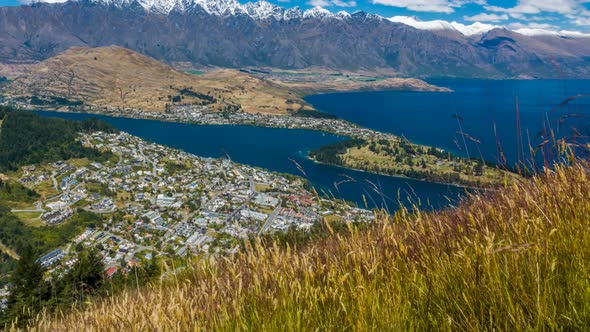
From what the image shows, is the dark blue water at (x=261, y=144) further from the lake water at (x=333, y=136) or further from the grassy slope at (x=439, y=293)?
the grassy slope at (x=439, y=293)

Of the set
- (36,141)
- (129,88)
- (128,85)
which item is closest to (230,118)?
(36,141)

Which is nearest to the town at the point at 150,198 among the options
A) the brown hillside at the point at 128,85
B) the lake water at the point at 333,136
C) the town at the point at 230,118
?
the lake water at the point at 333,136

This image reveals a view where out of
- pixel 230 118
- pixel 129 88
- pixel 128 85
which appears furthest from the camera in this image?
pixel 128 85

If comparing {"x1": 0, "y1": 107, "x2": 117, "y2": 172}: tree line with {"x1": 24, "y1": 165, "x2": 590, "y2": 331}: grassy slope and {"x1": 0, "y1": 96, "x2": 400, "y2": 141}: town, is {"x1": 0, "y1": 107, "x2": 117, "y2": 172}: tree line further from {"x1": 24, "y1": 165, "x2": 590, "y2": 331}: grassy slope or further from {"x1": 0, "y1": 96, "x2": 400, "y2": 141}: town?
{"x1": 24, "y1": 165, "x2": 590, "y2": 331}: grassy slope

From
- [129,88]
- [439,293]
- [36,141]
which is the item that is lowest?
[129,88]

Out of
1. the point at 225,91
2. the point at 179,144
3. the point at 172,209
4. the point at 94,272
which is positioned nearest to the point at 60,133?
the point at 179,144

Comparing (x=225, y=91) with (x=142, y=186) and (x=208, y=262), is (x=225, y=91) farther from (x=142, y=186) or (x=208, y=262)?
(x=208, y=262)

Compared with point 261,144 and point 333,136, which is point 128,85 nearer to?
point 261,144

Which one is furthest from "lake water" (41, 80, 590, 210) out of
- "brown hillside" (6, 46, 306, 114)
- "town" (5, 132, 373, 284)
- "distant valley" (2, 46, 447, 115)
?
"brown hillside" (6, 46, 306, 114)
